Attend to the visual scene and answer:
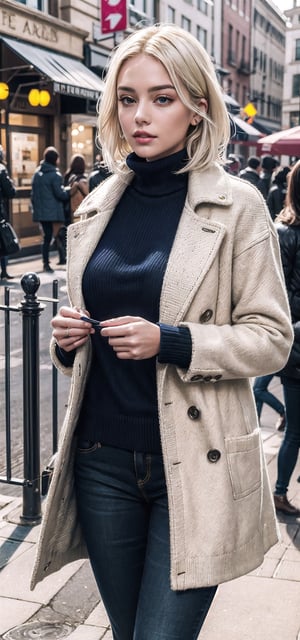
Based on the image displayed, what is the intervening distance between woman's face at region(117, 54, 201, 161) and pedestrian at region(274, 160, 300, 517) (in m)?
2.49

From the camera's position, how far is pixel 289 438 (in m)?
4.62

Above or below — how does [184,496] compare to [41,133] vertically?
below

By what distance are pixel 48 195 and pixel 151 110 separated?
12.1 m

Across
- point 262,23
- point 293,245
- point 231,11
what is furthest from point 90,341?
point 262,23

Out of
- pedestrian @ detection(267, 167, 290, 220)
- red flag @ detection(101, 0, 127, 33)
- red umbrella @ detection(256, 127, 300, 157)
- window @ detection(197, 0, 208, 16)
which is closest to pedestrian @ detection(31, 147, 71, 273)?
red umbrella @ detection(256, 127, 300, 157)

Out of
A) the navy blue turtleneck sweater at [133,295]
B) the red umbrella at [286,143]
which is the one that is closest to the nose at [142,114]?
the navy blue turtleneck sweater at [133,295]

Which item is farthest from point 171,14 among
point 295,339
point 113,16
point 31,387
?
point 31,387

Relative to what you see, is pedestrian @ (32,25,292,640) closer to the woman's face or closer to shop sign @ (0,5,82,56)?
the woman's face

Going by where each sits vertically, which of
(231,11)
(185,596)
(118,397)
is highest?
(231,11)

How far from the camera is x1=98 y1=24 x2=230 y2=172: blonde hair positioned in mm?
1996

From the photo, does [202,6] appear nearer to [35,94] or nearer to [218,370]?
[35,94]

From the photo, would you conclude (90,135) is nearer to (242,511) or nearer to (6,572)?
(6,572)

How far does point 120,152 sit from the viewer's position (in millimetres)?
2338

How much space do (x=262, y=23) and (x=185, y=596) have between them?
6448 centimetres
